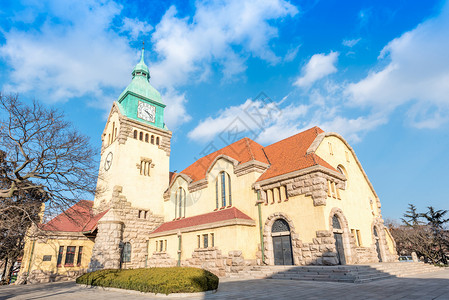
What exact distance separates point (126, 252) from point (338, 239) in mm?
18325

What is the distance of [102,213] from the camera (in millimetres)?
25750

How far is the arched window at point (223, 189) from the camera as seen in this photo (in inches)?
911

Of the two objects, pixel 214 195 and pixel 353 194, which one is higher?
pixel 214 195

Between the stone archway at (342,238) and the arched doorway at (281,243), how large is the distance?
9.79ft

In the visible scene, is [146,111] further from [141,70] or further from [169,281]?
[169,281]

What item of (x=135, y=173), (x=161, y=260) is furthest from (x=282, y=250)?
(x=135, y=173)

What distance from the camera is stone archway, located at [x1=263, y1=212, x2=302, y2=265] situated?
17.4 meters

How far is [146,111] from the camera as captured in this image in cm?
3027

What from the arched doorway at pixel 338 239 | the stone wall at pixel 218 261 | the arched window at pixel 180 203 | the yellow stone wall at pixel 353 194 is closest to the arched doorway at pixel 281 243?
the stone wall at pixel 218 261

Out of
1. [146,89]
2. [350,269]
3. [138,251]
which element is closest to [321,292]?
[350,269]

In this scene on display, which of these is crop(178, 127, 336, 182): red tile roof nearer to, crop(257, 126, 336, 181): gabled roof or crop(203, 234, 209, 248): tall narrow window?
crop(257, 126, 336, 181): gabled roof

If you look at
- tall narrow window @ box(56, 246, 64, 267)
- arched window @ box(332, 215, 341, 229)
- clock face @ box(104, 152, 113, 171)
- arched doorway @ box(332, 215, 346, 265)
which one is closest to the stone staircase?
arched doorway @ box(332, 215, 346, 265)

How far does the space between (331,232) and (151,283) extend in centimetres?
1087

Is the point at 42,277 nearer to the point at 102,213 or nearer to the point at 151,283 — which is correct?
the point at 102,213
